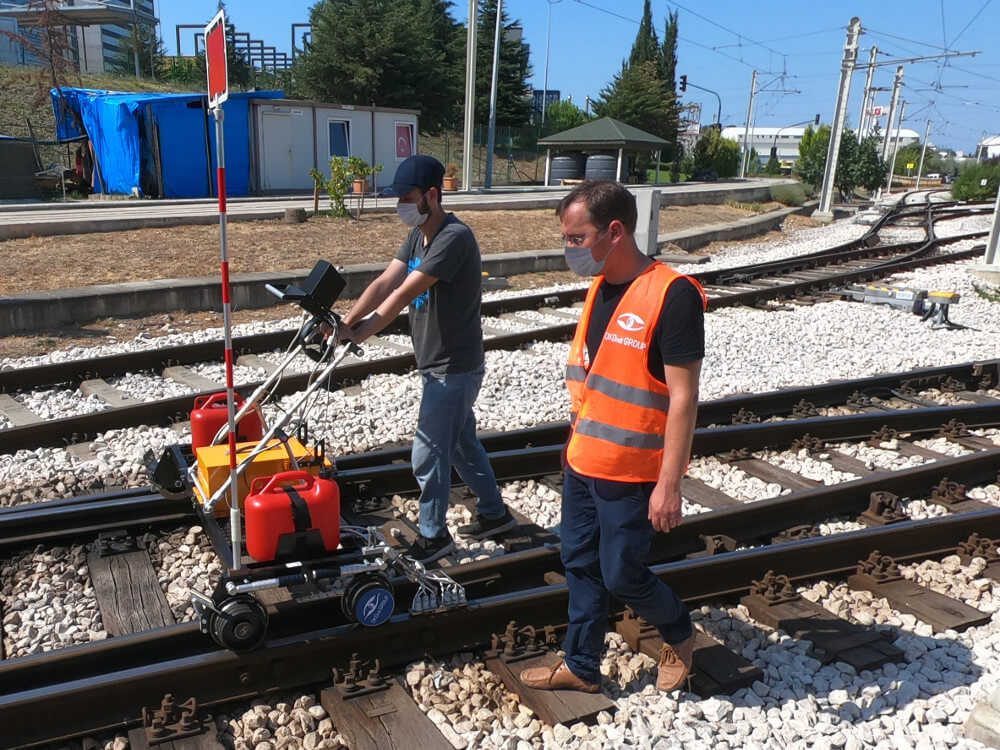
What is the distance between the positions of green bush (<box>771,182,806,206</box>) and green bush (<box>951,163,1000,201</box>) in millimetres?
11304

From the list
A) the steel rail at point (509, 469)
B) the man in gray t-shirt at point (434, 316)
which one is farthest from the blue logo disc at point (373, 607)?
the steel rail at point (509, 469)

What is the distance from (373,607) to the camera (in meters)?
3.53

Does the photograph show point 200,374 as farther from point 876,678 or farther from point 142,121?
point 142,121

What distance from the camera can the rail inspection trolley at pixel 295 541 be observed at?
3375 millimetres

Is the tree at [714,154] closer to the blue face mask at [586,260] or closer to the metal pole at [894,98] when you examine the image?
the metal pole at [894,98]

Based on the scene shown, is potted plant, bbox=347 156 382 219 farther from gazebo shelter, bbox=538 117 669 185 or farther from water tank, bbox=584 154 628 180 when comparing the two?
water tank, bbox=584 154 628 180

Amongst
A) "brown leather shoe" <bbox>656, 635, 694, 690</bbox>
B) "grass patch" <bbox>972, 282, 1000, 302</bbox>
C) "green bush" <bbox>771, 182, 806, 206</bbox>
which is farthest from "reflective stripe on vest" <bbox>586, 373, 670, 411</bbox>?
"green bush" <bbox>771, 182, 806, 206</bbox>

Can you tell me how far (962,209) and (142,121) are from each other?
33.3 meters

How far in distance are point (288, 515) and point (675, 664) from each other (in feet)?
5.74

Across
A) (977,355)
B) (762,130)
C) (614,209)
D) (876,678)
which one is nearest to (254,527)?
(614,209)

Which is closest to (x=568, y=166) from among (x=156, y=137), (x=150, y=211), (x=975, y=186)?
(x=156, y=137)

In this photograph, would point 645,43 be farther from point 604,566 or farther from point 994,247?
point 604,566

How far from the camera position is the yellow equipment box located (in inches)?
155

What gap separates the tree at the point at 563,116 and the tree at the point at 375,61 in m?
11.0
